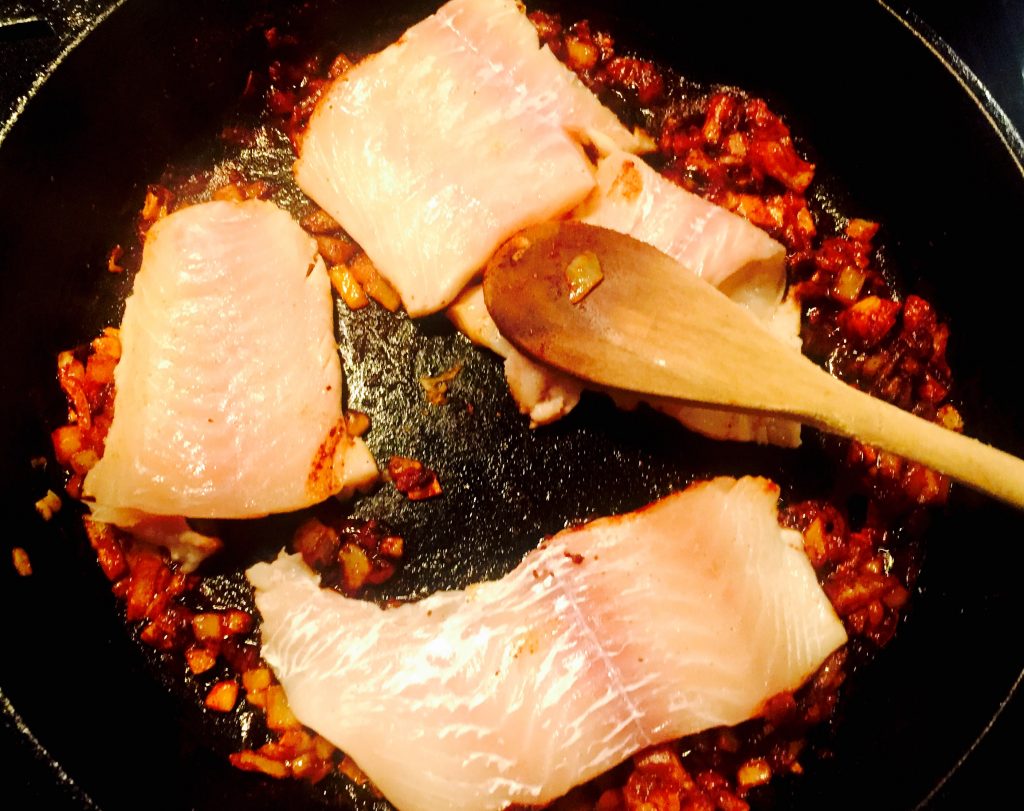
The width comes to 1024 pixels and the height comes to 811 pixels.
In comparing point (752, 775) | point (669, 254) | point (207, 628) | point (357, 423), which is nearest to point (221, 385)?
point (357, 423)

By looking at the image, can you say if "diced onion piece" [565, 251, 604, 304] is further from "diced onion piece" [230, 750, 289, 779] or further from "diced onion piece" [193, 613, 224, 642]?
"diced onion piece" [230, 750, 289, 779]

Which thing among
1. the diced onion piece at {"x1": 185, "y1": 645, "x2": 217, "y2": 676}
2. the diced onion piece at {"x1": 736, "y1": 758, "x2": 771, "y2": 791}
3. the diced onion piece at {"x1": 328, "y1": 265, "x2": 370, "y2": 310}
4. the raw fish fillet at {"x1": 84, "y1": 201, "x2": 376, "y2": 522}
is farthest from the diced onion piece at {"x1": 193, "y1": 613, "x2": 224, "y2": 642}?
the diced onion piece at {"x1": 736, "y1": 758, "x2": 771, "y2": 791}

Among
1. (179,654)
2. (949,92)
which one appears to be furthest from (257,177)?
(949,92)

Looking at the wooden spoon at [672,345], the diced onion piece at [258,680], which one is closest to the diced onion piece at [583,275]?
the wooden spoon at [672,345]

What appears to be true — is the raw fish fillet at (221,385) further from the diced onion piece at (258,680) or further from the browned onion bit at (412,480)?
the diced onion piece at (258,680)

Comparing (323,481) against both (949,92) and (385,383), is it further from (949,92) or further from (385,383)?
(949,92)

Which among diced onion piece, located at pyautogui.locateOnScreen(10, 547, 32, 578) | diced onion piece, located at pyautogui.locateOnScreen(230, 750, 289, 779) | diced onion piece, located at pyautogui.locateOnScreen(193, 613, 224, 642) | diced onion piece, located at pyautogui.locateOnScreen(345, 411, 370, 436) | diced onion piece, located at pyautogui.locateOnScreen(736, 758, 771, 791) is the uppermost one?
diced onion piece, located at pyautogui.locateOnScreen(345, 411, 370, 436)
